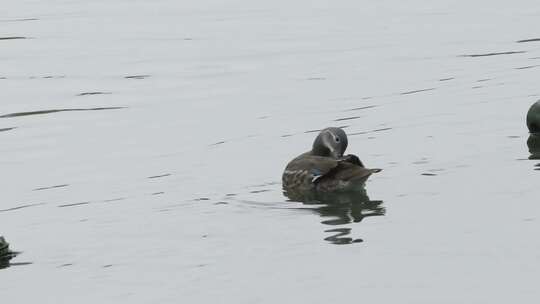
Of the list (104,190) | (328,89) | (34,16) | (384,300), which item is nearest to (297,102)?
(328,89)

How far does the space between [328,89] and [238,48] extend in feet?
18.6

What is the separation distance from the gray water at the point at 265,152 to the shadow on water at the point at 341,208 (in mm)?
60

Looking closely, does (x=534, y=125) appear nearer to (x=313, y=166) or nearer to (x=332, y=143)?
(x=332, y=143)

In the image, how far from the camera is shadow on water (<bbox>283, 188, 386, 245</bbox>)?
1489cm

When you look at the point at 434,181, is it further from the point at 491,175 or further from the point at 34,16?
the point at 34,16

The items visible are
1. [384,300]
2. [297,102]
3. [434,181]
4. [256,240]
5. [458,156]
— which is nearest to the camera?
[384,300]

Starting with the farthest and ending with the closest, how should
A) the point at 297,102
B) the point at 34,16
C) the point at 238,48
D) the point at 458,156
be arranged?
the point at 34,16, the point at 238,48, the point at 297,102, the point at 458,156

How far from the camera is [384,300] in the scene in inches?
485

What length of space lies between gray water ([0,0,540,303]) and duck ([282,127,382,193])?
281 mm

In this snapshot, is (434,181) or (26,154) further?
(26,154)

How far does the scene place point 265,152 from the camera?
65.4ft

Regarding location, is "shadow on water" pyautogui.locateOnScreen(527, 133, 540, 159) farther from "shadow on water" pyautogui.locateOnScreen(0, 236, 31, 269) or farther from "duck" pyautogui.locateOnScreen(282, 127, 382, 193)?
"shadow on water" pyautogui.locateOnScreen(0, 236, 31, 269)

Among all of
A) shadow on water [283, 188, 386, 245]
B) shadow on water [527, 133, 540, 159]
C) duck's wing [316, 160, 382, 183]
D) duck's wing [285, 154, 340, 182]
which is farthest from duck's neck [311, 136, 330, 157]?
shadow on water [527, 133, 540, 159]

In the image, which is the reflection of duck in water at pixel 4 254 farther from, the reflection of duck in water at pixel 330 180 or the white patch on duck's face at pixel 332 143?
the white patch on duck's face at pixel 332 143
